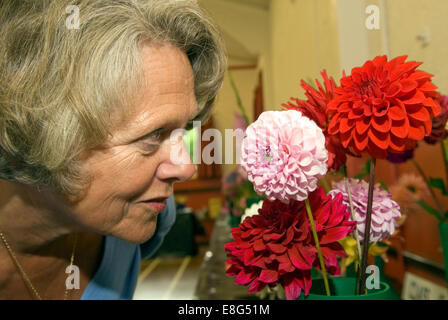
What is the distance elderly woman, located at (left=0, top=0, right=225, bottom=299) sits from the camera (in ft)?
1.97

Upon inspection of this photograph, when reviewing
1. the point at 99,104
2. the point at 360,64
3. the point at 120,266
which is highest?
the point at 360,64

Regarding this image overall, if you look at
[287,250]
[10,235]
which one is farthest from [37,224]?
[287,250]

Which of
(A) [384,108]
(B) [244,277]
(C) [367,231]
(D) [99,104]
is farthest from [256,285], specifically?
(D) [99,104]

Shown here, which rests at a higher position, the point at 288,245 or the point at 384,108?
the point at 384,108

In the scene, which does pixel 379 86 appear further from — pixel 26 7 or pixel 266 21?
pixel 266 21

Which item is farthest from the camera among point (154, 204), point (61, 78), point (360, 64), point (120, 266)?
point (120, 266)

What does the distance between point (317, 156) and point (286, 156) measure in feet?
0.11

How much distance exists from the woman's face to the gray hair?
3cm

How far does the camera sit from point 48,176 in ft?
2.15

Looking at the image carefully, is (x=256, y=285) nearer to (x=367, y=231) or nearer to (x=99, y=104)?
(x=367, y=231)

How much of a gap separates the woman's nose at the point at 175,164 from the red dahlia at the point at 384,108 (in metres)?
0.32

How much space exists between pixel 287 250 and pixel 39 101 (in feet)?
1.46

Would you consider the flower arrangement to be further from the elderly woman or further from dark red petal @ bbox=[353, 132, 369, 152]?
the elderly woman

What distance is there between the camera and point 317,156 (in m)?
0.41
